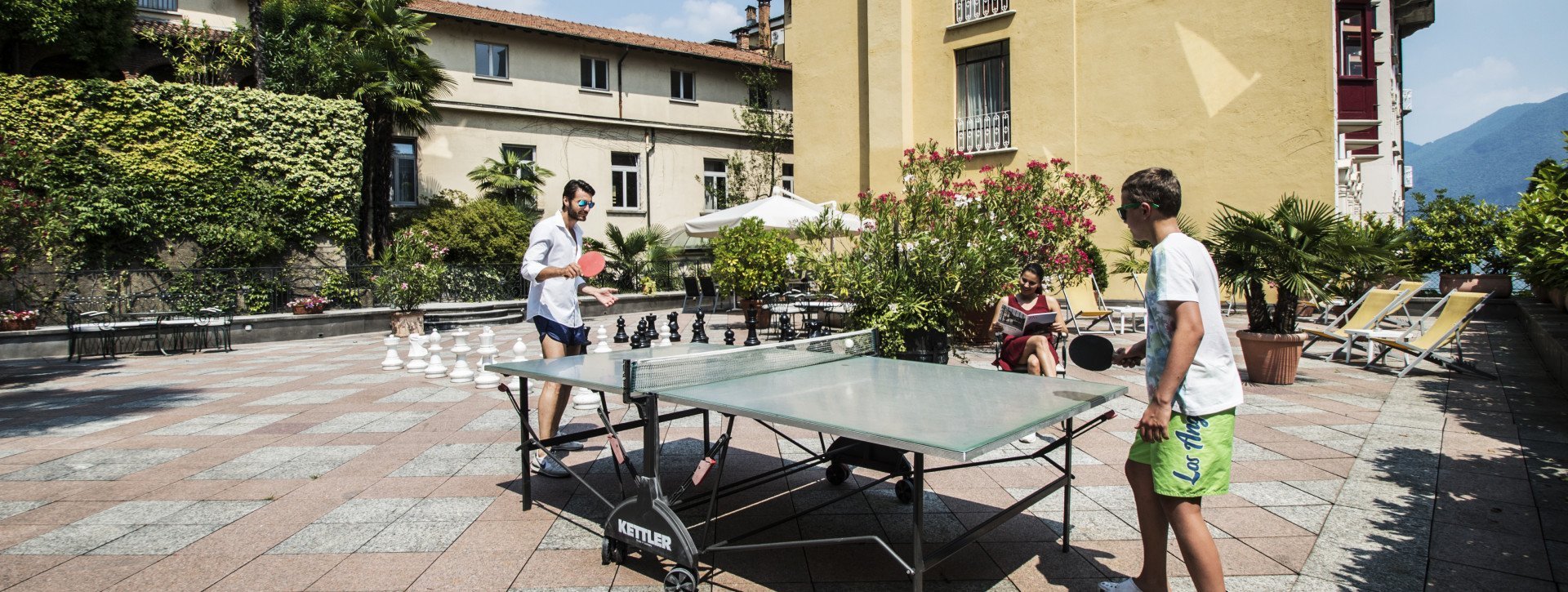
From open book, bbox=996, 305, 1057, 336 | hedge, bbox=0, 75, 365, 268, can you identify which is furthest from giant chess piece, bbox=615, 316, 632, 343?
hedge, bbox=0, 75, 365, 268

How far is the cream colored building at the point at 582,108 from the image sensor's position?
22.5 m

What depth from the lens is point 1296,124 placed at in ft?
44.4

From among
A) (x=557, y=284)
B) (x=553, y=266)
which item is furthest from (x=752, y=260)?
(x=553, y=266)

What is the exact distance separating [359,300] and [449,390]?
10176 millimetres

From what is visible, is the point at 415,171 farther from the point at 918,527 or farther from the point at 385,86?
the point at 918,527

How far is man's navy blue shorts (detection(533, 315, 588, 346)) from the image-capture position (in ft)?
17.5

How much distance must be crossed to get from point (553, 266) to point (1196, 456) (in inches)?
155

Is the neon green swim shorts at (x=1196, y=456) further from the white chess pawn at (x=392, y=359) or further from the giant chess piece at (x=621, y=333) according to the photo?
the white chess pawn at (x=392, y=359)

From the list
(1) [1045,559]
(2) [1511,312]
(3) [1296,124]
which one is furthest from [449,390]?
(2) [1511,312]

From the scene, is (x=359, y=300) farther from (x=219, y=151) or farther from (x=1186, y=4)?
(x=1186, y=4)

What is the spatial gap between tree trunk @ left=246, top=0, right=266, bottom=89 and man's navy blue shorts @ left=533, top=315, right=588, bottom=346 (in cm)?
1813

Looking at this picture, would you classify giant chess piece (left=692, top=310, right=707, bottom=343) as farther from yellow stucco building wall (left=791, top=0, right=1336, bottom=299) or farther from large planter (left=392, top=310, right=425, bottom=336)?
yellow stucco building wall (left=791, top=0, right=1336, bottom=299)

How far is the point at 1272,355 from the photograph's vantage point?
26.1 feet

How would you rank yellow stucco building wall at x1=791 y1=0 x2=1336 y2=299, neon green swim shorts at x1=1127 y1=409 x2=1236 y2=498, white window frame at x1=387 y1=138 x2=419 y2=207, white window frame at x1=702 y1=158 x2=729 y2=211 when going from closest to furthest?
1. neon green swim shorts at x1=1127 y1=409 x2=1236 y2=498
2. yellow stucco building wall at x1=791 y1=0 x2=1336 y2=299
3. white window frame at x1=387 y1=138 x2=419 y2=207
4. white window frame at x1=702 y1=158 x2=729 y2=211
